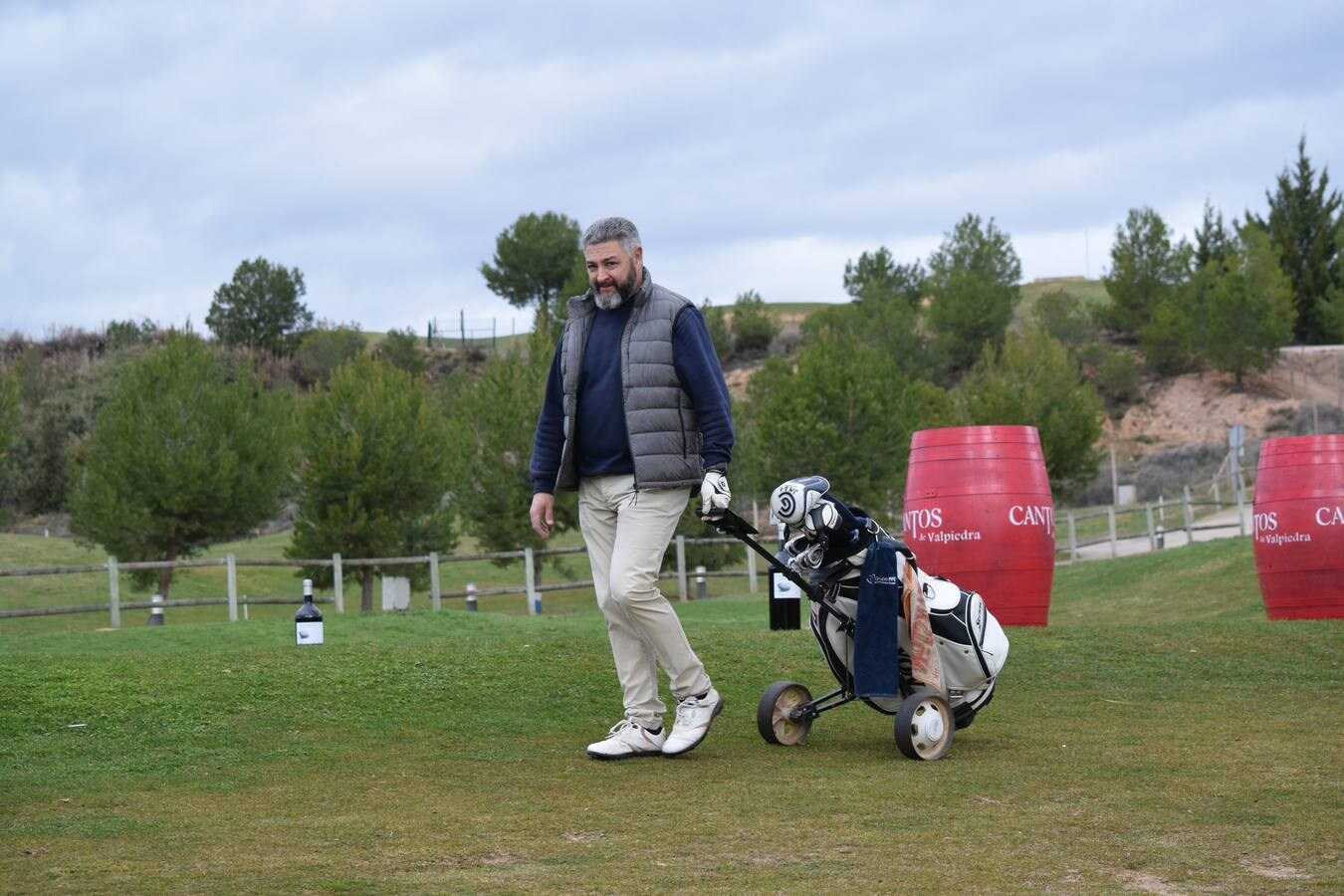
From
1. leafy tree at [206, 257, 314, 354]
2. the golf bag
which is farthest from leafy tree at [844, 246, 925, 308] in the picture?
the golf bag

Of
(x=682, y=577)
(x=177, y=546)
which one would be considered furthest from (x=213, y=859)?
(x=177, y=546)

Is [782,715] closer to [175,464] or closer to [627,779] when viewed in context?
[627,779]

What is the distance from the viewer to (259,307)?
9231cm

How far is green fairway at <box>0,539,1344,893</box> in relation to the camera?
12.9 feet

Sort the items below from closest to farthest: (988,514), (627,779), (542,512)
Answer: (627,779) < (542,512) < (988,514)

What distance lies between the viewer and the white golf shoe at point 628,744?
6.06 m

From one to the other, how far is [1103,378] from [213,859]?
75418 mm

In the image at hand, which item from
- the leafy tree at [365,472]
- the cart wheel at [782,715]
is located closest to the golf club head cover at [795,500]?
the cart wheel at [782,715]

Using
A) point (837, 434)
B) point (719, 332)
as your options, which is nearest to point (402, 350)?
point (719, 332)

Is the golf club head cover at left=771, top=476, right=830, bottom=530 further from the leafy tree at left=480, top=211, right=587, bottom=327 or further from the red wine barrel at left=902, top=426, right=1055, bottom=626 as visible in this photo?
the leafy tree at left=480, top=211, right=587, bottom=327

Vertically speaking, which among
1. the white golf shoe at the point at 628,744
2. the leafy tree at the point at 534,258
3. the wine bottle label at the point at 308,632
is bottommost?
the white golf shoe at the point at 628,744

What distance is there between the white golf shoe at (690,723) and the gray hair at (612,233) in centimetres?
184

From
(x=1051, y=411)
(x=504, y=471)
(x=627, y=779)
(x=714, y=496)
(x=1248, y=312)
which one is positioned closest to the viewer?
(x=627, y=779)

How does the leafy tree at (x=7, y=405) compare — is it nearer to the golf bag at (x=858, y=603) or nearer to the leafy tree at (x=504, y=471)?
the leafy tree at (x=504, y=471)
